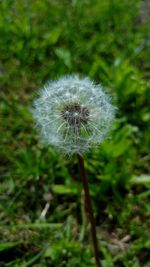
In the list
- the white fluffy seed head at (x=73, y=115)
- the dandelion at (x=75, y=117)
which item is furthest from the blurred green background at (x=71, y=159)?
the white fluffy seed head at (x=73, y=115)

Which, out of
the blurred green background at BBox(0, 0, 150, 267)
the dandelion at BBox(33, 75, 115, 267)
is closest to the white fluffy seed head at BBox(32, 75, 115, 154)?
the dandelion at BBox(33, 75, 115, 267)

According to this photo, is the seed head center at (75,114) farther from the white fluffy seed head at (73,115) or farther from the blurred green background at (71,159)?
the blurred green background at (71,159)

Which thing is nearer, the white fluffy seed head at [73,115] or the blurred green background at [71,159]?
the white fluffy seed head at [73,115]

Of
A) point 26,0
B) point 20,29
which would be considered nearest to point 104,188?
point 20,29

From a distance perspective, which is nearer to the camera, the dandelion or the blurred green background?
the dandelion

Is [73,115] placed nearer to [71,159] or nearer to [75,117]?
[75,117]

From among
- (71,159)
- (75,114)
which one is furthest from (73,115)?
(71,159)

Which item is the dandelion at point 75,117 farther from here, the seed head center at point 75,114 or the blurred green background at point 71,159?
the blurred green background at point 71,159

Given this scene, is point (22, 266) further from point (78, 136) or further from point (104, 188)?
point (78, 136)

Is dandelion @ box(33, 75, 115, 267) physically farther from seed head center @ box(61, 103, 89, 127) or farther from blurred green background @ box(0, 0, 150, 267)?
blurred green background @ box(0, 0, 150, 267)
